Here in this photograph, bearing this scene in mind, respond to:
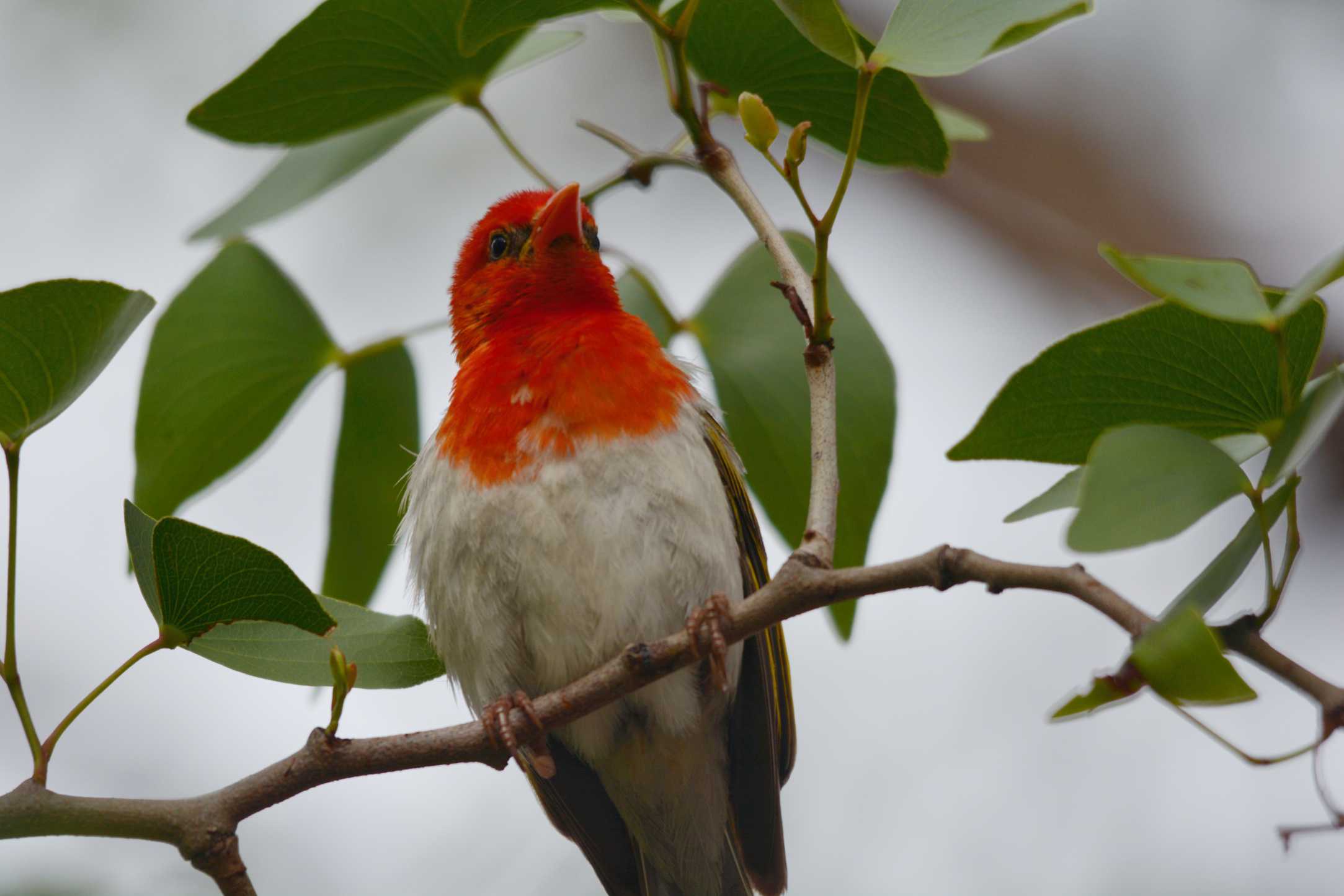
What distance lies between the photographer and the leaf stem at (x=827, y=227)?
87.5 inches

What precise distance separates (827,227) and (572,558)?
139 centimetres

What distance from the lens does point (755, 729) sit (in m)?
3.71

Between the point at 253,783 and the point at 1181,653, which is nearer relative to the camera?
the point at 1181,653

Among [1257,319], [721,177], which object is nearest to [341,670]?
[721,177]

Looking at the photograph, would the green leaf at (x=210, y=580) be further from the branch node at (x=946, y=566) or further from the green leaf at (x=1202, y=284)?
the green leaf at (x=1202, y=284)

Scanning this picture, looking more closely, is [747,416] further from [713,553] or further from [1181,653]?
[1181,653]

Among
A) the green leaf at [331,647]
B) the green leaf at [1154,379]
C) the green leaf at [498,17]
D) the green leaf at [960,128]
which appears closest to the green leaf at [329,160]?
the green leaf at [498,17]

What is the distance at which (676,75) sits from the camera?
273 centimetres

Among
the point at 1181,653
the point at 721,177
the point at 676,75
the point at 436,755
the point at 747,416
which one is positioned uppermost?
the point at 676,75

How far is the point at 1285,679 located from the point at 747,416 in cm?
181

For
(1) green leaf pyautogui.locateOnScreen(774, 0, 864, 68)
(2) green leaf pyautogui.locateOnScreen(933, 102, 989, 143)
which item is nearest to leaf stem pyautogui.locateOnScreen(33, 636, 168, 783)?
(1) green leaf pyautogui.locateOnScreen(774, 0, 864, 68)

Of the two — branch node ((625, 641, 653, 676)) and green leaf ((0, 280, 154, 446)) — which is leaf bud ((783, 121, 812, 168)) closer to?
branch node ((625, 641, 653, 676))

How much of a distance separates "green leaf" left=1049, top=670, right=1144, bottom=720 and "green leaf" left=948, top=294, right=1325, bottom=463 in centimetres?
53

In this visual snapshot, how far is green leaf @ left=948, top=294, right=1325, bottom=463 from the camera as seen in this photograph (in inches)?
80.2
